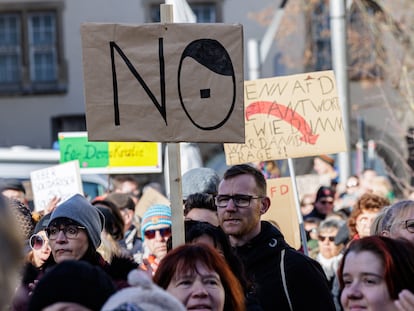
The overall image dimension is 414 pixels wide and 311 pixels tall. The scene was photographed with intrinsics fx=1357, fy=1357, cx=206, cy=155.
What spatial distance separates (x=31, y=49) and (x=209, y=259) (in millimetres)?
31552

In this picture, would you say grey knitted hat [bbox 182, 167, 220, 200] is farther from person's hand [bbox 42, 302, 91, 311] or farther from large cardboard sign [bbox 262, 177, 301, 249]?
person's hand [bbox 42, 302, 91, 311]

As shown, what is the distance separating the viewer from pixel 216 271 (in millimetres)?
4789

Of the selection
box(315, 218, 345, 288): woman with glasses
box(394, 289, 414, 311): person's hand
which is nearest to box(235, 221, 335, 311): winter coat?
box(394, 289, 414, 311): person's hand

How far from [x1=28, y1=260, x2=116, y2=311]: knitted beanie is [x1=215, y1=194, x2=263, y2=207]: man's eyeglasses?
260 cm

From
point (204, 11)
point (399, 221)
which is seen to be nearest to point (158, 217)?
point (399, 221)

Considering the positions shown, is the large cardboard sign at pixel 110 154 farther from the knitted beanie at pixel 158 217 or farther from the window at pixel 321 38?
the window at pixel 321 38

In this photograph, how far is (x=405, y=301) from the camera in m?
4.26

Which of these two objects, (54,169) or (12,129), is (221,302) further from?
(12,129)

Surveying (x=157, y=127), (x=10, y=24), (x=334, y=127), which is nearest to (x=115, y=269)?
(x=157, y=127)

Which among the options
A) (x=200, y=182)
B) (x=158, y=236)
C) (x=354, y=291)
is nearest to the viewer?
(x=354, y=291)

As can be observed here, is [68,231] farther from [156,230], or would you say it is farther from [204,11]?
[204,11]

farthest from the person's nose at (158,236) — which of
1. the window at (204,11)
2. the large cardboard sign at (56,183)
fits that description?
the window at (204,11)

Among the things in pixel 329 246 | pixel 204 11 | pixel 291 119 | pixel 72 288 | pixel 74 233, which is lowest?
pixel 329 246

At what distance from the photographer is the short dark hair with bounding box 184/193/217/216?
23.4 feet
